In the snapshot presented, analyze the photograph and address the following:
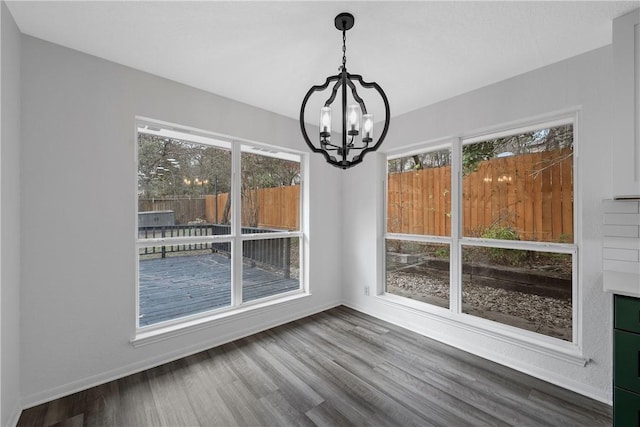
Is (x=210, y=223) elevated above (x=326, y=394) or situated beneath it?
elevated above

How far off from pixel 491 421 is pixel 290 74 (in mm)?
3008

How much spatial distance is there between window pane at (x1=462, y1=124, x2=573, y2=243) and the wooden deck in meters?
2.58

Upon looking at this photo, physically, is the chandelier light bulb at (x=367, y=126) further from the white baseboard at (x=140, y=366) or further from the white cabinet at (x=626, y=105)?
the white baseboard at (x=140, y=366)

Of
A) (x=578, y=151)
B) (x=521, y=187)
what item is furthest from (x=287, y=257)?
(x=578, y=151)

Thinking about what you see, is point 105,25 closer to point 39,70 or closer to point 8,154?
point 39,70

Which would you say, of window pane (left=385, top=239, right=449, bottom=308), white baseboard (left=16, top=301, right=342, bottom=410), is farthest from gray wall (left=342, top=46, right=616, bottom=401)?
white baseboard (left=16, top=301, right=342, bottom=410)

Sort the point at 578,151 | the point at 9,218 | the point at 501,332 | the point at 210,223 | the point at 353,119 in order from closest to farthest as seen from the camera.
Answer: the point at 353,119, the point at 9,218, the point at 578,151, the point at 501,332, the point at 210,223

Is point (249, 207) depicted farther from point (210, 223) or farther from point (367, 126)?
point (367, 126)

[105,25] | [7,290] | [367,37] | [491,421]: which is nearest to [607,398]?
[491,421]

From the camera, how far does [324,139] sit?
5.61 feet

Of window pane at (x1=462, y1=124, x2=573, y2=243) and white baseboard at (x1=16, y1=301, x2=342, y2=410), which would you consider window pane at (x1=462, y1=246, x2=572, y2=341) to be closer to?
window pane at (x1=462, y1=124, x2=573, y2=243)

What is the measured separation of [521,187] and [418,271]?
4.63 ft

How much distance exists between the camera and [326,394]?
82.0 inches

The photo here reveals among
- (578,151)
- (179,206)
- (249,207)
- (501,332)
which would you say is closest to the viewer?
(578,151)
